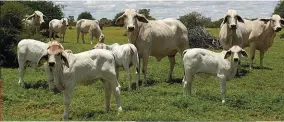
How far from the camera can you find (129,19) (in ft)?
45.5

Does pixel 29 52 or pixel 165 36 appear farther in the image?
pixel 165 36

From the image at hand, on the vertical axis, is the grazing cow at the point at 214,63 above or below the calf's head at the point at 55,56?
below

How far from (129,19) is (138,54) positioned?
5.10 feet

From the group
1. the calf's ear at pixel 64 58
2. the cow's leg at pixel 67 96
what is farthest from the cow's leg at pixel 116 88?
the calf's ear at pixel 64 58

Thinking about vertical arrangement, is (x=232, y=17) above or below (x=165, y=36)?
above

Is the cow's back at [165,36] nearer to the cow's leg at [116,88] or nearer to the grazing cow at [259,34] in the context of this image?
the cow's leg at [116,88]

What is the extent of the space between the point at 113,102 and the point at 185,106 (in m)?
2.23

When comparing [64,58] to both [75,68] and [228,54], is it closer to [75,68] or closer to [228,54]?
[75,68]

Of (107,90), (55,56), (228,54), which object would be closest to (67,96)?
(55,56)

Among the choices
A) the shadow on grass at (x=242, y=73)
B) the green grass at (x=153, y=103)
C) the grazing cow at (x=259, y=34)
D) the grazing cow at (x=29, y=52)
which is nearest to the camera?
the green grass at (x=153, y=103)

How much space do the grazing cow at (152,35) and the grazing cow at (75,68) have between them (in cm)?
394

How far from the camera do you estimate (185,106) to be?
420 inches

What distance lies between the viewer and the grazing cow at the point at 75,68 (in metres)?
9.10

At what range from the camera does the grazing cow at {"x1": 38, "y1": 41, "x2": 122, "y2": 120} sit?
9.10 m
